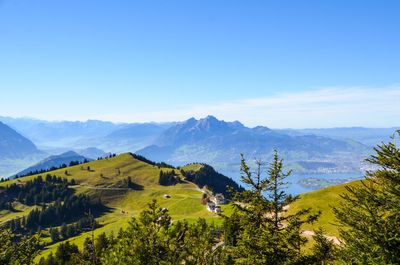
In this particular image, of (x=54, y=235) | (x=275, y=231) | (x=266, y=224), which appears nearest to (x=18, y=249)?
(x=266, y=224)

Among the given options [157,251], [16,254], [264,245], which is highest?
[264,245]

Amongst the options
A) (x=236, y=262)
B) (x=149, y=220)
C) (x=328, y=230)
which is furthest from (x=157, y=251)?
(x=328, y=230)

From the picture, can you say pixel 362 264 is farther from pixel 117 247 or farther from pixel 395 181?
pixel 117 247

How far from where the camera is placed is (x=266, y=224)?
24.5 metres

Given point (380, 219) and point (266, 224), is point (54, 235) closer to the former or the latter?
point (266, 224)

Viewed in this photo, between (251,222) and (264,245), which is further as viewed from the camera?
(251,222)

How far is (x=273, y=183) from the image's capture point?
24.2 meters

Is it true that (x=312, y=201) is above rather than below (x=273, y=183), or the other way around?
below

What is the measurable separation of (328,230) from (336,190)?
27.6 meters

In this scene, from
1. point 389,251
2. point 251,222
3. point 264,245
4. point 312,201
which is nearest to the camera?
point 389,251

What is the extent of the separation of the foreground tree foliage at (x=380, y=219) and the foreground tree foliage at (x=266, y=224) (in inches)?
120

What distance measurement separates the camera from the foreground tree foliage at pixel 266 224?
72.6 feet

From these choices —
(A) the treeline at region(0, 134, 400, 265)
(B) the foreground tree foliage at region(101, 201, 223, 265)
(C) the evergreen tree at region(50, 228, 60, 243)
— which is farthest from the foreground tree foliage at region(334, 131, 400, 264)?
(C) the evergreen tree at region(50, 228, 60, 243)

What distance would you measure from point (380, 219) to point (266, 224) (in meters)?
7.72
